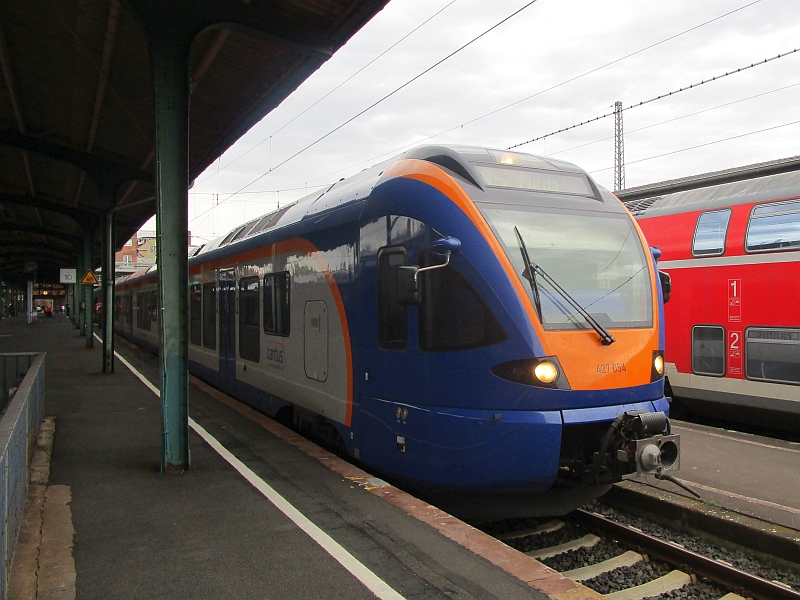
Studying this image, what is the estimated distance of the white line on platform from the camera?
13.1ft

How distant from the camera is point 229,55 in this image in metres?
9.71

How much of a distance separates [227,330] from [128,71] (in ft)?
15.0

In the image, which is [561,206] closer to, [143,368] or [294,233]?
[294,233]

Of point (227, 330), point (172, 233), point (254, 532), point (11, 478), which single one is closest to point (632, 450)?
point (254, 532)

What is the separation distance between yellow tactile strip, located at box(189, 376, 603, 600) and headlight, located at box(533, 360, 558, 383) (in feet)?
3.93

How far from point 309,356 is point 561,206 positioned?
3308mm

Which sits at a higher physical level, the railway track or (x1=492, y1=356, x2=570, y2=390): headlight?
(x1=492, y1=356, x2=570, y2=390): headlight

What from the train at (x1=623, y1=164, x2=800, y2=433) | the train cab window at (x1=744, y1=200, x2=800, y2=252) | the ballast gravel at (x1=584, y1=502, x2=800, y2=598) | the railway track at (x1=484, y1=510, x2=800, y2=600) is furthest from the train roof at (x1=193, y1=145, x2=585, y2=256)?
the train at (x1=623, y1=164, x2=800, y2=433)

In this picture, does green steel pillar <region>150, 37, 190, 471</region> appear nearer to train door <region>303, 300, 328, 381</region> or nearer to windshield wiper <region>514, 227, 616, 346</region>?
train door <region>303, 300, 328, 381</region>

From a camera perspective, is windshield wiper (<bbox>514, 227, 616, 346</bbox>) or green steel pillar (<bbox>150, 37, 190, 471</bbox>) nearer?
windshield wiper (<bbox>514, 227, 616, 346</bbox>)

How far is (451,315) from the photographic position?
5.37 metres

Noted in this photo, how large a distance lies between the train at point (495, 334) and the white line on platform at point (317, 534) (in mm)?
974

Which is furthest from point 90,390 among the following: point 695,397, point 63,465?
point 695,397

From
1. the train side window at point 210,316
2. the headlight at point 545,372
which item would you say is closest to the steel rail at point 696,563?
the headlight at point 545,372
